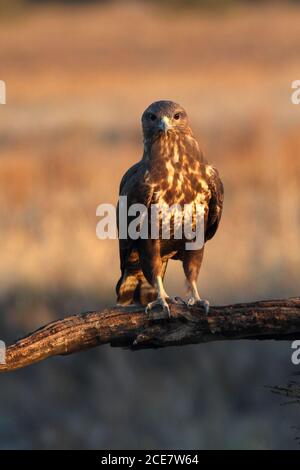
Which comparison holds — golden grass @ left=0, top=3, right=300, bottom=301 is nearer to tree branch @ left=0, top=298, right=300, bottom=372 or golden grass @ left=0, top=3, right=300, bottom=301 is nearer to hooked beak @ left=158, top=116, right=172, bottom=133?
hooked beak @ left=158, top=116, right=172, bottom=133

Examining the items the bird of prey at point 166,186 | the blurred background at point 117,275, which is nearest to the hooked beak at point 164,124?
the bird of prey at point 166,186

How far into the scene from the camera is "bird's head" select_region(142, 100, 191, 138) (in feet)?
26.6

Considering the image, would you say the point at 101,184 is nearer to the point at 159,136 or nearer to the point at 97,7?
the point at 159,136

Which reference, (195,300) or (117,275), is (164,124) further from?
(117,275)

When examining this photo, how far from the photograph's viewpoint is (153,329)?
288 inches

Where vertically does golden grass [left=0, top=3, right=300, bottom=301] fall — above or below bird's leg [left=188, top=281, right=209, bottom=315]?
above

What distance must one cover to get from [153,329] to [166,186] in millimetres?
1036

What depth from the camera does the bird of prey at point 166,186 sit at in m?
8.07

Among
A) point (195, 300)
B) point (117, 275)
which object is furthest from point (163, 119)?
point (117, 275)

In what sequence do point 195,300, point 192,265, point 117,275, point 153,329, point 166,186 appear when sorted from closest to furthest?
point 153,329, point 195,300, point 166,186, point 192,265, point 117,275

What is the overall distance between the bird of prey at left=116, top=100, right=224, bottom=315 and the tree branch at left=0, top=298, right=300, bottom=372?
0.56 m

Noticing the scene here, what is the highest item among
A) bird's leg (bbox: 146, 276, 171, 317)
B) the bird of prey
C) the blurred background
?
the blurred background

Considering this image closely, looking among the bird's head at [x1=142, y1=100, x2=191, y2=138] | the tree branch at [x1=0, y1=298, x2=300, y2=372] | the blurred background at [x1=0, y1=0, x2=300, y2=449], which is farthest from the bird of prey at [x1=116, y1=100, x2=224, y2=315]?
the blurred background at [x1=0, y1=0, x2=300, y2=449]

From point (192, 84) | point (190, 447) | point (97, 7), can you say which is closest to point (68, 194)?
point (190, 447)
